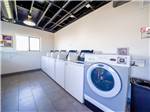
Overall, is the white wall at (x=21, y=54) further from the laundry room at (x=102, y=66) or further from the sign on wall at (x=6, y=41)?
the laundry room at (x=102, y=66)

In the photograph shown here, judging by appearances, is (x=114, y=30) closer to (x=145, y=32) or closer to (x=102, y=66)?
(x=145, y=32)

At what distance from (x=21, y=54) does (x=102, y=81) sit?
436 centimetres

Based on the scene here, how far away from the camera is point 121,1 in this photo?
2074 mm

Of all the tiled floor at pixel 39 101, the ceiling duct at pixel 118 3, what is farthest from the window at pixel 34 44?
the ceiling duct at pixel 118 3

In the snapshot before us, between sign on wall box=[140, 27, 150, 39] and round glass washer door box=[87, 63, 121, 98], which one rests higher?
sign on wall box=[140, 27, 150, 39]

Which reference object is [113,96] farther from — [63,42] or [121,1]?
[63,42]

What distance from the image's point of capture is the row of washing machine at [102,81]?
1.29m

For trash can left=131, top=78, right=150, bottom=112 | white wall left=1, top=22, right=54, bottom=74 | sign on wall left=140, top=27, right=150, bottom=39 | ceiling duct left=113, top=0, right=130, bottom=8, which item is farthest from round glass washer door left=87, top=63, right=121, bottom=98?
white wall left=1, top=22, right=54, bottom=74

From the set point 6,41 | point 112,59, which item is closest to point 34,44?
point 6,41

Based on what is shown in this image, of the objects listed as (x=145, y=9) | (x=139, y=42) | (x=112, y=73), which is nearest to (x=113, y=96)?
(x=112, y=73)

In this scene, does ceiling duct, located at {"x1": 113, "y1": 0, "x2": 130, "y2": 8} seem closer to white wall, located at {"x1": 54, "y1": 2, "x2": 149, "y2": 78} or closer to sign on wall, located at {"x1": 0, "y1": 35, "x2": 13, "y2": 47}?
white wall, located at {"x1": 54, "y1": 2, "x2": 149, "y2": 78}

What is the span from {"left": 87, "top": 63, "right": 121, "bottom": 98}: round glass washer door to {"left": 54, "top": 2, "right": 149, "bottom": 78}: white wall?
0.84 m

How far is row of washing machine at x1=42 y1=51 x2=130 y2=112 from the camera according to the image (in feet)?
4.23

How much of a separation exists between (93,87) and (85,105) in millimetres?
543
